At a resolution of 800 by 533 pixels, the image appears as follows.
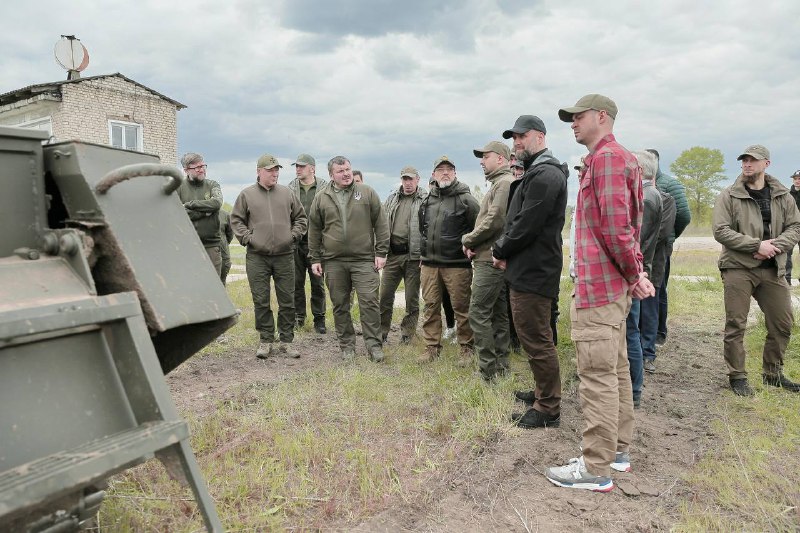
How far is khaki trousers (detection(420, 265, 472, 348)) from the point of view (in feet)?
19.1

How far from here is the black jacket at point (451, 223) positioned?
5.75m

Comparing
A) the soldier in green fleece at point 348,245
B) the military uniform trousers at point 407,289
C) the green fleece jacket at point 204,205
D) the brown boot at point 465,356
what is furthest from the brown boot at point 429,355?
the green fleece jacket at point 204,205

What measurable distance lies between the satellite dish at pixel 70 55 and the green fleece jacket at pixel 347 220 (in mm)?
16594

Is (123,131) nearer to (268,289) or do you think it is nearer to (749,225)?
(268,289)

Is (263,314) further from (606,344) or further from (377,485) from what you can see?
(606,344)

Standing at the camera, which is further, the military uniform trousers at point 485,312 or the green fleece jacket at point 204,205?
the green fleece jacket at point 204,205

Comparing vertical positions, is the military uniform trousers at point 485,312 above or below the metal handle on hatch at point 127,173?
below

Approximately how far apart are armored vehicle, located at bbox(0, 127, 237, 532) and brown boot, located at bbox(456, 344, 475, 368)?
378 cm

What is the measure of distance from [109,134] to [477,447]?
19.9 meters

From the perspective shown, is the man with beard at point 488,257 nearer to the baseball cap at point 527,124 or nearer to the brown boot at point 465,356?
the brown boot at point 465,356

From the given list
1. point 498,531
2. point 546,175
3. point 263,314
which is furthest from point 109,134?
point 498,531

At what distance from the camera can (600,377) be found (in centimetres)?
316

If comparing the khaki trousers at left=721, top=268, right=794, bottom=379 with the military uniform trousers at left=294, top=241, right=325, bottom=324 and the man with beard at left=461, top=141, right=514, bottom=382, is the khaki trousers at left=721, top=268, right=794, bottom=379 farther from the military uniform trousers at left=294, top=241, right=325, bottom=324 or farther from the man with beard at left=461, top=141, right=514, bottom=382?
the military uniform trousers at left=294, top=241, right=325, bottom=324

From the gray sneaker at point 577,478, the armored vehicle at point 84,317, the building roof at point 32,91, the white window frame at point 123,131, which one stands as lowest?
the gray sneaker at point 577,478
